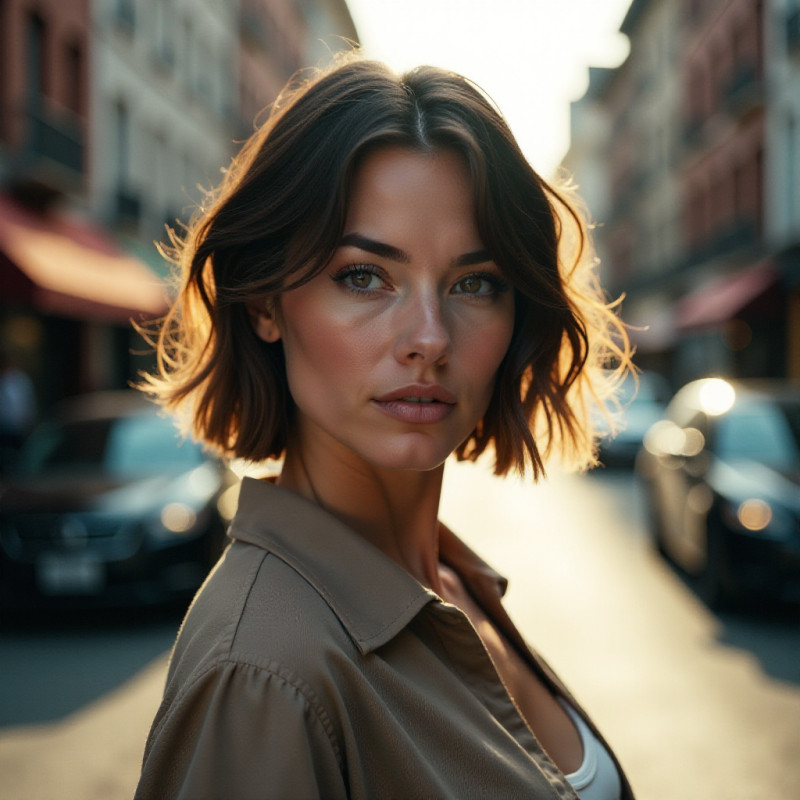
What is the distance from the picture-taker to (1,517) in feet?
23.1

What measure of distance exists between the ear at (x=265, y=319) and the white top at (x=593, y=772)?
90 centimetres

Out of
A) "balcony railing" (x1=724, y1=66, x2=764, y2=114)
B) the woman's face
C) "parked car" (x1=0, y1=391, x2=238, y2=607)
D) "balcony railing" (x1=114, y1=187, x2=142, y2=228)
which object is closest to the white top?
the woman's face

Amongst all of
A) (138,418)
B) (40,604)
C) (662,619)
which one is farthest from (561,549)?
(40,604)

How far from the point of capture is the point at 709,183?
1332 inches

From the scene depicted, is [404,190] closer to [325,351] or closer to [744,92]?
[325,351]

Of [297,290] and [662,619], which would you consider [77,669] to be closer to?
[662,619]

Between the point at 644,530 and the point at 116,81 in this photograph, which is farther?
the point at 116,81

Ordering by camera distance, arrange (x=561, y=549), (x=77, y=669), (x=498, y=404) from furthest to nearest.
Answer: (x=561, y=549)
(x=77, y=669)
(x=498, y=404)

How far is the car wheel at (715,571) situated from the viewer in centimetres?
716

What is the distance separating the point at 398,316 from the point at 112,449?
7.09 m

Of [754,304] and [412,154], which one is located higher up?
[754,304]

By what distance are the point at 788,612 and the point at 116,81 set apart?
64.4ft

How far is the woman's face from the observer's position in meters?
1.53

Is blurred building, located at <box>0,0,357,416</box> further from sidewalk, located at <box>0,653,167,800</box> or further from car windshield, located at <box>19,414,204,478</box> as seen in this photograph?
sidewalk, located at <box>0,653,167,800</box>
